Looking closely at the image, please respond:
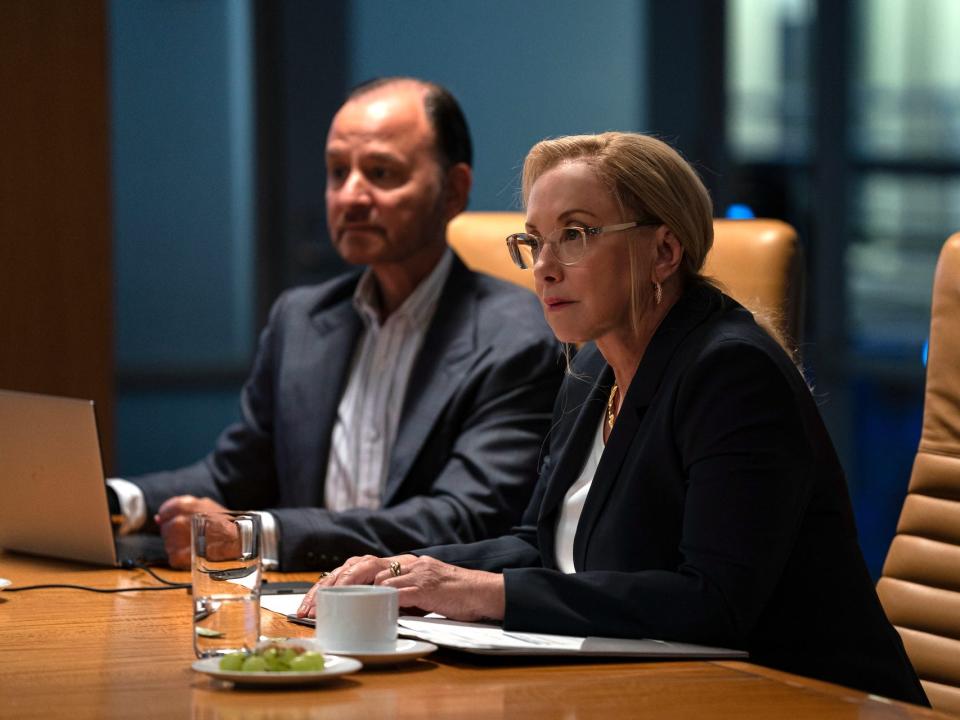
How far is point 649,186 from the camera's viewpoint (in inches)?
68.2

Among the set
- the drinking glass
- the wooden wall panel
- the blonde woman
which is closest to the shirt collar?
the blonde woman

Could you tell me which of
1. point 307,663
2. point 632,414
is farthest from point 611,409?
point 307,663

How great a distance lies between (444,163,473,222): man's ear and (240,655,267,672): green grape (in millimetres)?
1636

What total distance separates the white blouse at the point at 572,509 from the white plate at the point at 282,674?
1.99 ft

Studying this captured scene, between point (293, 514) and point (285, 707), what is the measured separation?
37.6 inches

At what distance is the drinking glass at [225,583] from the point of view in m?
1.34

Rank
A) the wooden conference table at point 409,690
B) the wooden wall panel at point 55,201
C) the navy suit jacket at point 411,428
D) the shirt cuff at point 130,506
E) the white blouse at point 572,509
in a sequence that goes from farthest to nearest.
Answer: the wooden wall panel at point 55,201 < the shirt cuff at point 130,506 < the navy suit jacket at point 411,428 < the white blouse at point 572,509 < the wooden conference table at point 409,690

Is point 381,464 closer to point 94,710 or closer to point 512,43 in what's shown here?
point 94,710

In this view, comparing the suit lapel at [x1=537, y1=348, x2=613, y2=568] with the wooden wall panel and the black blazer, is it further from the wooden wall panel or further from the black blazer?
the wooden wall panel

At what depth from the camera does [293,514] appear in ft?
6.90

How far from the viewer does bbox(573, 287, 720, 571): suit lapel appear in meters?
1.65

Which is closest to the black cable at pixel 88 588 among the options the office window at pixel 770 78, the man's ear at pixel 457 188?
the man's ear at pixel 457 188

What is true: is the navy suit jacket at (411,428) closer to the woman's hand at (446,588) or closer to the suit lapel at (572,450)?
the suit lapel at (572,450)

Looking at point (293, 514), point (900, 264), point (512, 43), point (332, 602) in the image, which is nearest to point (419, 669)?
point (332, 602)
